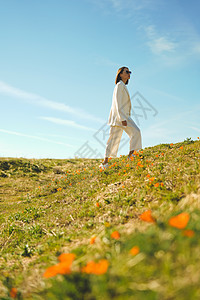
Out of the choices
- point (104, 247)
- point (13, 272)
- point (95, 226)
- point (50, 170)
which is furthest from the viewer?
point (50, 170)

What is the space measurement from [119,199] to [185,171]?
165 cm

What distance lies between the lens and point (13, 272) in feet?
13.9

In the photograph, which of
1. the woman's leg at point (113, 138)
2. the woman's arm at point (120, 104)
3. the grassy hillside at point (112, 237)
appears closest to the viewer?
the grassy hillside at point (112, 237)

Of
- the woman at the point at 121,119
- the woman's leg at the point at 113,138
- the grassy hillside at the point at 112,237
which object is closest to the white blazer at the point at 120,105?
the woman at the point at 121,119

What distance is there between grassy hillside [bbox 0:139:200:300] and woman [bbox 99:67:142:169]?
0.91 m

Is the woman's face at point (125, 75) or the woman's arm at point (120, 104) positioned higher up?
the woman's face at point (125, 75)

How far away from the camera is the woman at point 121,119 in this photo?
30.7 ft

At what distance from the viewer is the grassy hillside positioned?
2.18 m

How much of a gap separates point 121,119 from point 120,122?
0.69ft

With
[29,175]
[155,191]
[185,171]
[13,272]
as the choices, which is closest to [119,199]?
[155,191]

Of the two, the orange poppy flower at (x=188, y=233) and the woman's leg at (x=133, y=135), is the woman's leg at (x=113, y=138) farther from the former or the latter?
the orange poppy flower at (x=188, y=233)

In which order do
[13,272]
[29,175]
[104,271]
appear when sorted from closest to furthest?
[104,271], [13,272], [29,175]

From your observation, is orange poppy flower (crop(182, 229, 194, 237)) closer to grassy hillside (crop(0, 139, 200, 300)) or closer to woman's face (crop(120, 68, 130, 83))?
grassy hillside (crop(0, 139, 200, 300))

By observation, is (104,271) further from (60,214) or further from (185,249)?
(60,214)
